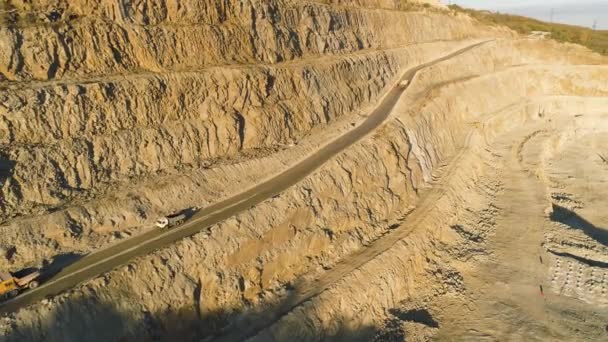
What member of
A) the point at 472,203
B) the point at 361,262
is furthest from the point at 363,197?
the point at 472,203

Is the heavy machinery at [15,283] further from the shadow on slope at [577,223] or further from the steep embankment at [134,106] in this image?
the shadow on slope at [577,223]

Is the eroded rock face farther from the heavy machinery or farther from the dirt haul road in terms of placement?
the heavy machinery

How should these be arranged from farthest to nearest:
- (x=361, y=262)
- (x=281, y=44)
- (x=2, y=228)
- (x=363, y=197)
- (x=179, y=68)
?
(x=281, y=44)
(x=363, y=197)
(x=179, y=68)
(x=361, y=262)
(x=2, y=228)

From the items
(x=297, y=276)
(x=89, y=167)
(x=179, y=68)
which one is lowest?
(x=297, y=276)

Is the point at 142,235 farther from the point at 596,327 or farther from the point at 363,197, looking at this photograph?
the point at 596,327

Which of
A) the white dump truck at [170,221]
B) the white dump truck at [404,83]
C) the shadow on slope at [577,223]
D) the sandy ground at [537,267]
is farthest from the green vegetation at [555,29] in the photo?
the white dump truck at [170,221]

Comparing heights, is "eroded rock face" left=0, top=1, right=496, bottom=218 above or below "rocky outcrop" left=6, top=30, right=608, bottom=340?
above

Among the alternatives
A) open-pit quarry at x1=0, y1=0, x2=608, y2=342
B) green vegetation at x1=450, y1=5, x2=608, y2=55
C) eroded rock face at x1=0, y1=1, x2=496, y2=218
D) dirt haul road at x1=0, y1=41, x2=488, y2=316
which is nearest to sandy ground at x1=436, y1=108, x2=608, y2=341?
open-pit quarry at x1=0, y1=0, x2=608, y2=342
